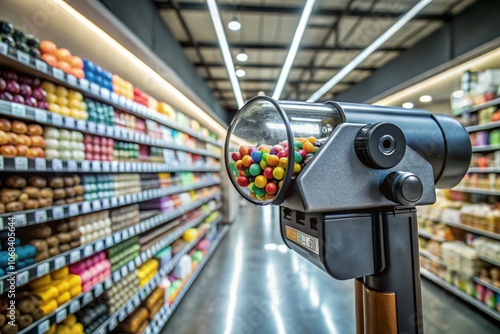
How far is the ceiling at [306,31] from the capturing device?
341 centimetres

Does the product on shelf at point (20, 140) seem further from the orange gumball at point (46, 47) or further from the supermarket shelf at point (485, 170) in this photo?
the supermarket shelf at point (485, 170)

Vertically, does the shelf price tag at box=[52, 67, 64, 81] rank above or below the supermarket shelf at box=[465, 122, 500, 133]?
above

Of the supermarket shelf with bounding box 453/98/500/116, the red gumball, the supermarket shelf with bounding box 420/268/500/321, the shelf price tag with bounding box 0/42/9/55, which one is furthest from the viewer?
the supermarket shelf with bounding box 453/98/500/116

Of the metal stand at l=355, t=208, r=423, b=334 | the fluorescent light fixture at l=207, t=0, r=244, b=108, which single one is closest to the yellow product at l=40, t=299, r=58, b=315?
the metal stand at l=355, t=208, r=423, b=334

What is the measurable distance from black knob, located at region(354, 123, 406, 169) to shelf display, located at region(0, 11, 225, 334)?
150 centimetres

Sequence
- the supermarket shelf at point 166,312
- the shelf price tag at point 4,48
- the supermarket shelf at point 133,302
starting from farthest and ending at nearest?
the supermarket shelf at point 166,312 < the supermarket shelf at point 133,302 < the shelf price tag at point 4,48

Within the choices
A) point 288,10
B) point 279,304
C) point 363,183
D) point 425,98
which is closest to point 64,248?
point 363,183

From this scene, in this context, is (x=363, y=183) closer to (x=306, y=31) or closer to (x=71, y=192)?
(x=71, y=192)

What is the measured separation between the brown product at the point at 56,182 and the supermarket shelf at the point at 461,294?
13.0 feet

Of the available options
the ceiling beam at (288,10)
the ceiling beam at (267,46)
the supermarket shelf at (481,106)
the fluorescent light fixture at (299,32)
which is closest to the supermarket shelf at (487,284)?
the supermarket shelf at (481,106)

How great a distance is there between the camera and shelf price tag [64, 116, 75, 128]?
1646 mm

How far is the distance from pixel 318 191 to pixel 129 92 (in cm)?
235

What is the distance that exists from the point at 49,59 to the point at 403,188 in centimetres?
187

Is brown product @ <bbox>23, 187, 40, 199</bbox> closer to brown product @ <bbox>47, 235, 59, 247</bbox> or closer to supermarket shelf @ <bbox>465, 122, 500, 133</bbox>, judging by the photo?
brown product @ <bbox>47, 235, 59, 247</bbox>
